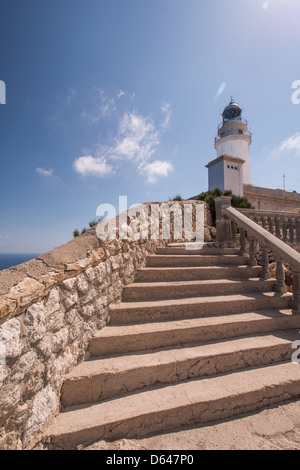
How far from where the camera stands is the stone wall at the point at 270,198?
1348 cm

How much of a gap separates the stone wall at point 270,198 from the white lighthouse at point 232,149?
0.82m

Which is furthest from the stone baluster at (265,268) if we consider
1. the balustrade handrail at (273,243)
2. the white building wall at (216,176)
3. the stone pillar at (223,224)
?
the white building wall at (216,176)

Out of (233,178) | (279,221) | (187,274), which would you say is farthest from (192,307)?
(233,178)

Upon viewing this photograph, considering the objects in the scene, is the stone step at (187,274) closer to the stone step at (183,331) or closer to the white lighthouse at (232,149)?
the stone step at (183,331)

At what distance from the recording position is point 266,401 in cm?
203

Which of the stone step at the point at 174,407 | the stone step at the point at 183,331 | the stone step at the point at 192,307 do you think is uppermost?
the stone step at the point at 192,307

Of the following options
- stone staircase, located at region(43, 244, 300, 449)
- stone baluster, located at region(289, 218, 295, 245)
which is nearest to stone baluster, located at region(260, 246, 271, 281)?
stone staircase, located at region(43, 244, 300, 449)

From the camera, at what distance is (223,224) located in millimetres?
5426

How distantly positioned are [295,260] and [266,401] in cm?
221

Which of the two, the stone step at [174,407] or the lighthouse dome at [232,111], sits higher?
the lighthouse dome at [232,111]

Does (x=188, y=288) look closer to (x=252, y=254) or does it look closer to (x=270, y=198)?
(x=252, y=254)

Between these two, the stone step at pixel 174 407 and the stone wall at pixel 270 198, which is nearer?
the stone step at pixel 174 407
